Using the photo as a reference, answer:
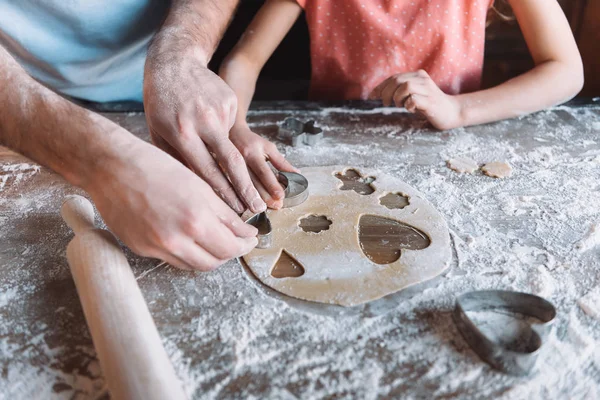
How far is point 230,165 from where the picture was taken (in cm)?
86

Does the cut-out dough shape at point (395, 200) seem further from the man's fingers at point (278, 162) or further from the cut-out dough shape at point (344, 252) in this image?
the man's fingers at point (278, 162)

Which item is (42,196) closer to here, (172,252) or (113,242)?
(113,242)

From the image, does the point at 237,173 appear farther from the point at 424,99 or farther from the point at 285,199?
the point at 424,99

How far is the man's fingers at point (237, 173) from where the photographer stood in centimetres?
85

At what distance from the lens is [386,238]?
874 mm

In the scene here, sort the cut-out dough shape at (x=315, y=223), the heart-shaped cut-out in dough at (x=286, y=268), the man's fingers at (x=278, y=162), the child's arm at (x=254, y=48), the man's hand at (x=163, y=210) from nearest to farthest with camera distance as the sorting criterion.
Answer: the man's hand at (x=163, y=210) → the heart-shaped cut-out in dough at (x=286, y=268) → the cut-out dough shape at (x=315, y=223) → the man's fingers at (x=278, y=162) → the child's arm at (x=254, y=48)

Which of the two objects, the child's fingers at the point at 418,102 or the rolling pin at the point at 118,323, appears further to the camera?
the child's fingers at the point at 418,102

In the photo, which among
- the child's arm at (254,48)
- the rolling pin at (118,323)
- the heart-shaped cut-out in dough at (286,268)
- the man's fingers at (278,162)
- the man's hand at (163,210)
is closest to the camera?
the rolling pin at (118,323)

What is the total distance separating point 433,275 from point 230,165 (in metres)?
0.38

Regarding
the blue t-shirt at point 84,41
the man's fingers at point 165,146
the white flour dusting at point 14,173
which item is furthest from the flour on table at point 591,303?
the blue t-shirt at point 84,41

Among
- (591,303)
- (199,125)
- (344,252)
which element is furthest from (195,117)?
(591,303)

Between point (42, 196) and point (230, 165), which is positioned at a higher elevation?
point (230, 165)

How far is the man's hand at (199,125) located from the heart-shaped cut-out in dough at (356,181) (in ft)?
0.81

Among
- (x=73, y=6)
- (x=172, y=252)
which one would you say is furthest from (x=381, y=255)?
(x=73, y=6)
